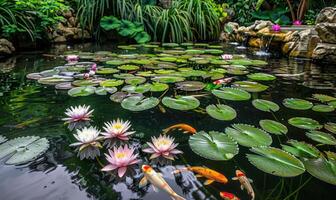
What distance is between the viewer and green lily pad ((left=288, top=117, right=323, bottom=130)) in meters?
1.32

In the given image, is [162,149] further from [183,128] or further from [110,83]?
[110,83]

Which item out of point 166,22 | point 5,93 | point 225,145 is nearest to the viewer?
point 225,145

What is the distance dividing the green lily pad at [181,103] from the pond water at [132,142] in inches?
1.5

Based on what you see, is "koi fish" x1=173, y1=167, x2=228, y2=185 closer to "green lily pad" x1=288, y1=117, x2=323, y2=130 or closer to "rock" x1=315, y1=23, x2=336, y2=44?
"green lily pad" x1=288, y1=117, x2=323, y2=130

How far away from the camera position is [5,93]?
184 cm

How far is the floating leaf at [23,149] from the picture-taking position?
987mm

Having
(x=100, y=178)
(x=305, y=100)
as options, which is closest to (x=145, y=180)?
(x=100, y=178)

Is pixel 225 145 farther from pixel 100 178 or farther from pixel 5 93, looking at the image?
pixel 5 93

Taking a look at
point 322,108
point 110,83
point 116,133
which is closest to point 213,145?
point 116,133

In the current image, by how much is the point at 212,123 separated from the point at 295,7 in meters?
7.03

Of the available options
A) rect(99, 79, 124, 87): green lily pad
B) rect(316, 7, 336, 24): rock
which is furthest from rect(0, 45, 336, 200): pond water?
rect(316, 7, 336, 24): rock

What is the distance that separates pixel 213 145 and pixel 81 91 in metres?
1.13

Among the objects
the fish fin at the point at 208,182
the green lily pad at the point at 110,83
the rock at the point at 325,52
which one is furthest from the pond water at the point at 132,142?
the rock at the point at 325,52

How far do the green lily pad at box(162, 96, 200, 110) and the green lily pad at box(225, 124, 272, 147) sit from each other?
13.8 inches
